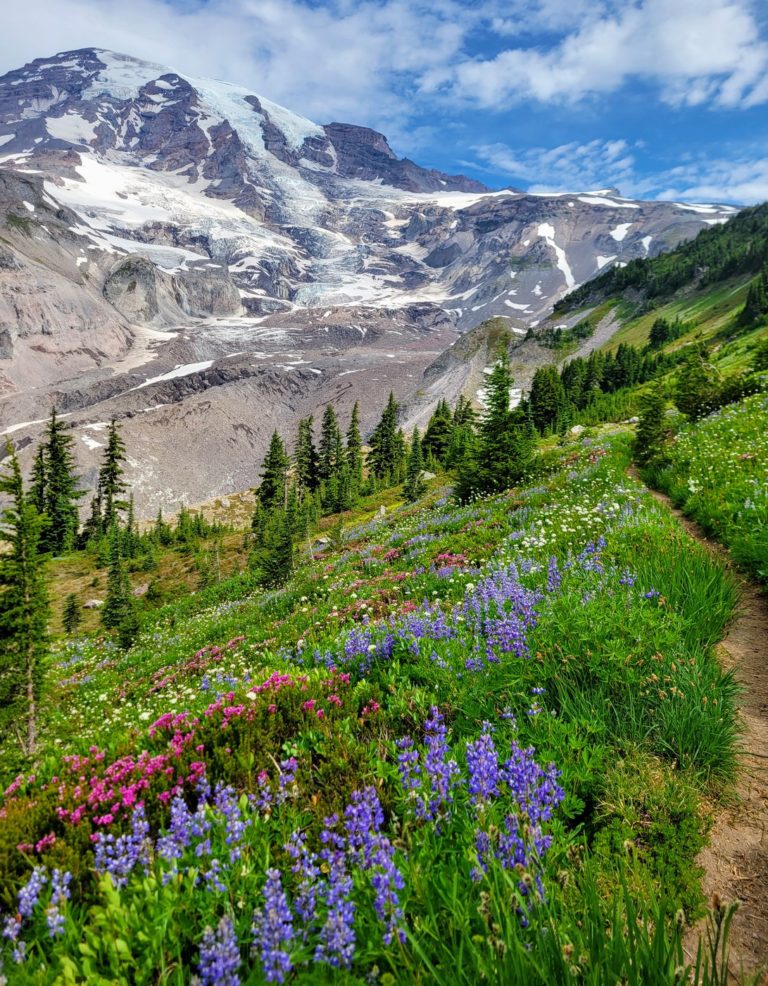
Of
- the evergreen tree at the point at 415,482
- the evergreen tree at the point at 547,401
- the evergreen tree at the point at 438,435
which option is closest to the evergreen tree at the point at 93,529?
the evergreen tree at the point at 415,482

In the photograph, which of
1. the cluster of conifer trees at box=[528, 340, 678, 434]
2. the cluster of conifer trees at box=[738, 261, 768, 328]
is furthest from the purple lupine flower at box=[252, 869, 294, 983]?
the cluster of conifer trees at box=[738, 261, 768, 328]

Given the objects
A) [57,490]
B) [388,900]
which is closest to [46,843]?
[388,900]

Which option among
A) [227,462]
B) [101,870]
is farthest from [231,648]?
[227,462]

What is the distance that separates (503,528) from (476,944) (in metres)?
9.33

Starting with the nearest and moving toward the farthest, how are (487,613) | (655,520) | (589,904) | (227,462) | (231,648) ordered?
(589,904) < (487,613) < (655,520) < (231,648) < (227,462)

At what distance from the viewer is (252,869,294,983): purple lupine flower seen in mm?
1756

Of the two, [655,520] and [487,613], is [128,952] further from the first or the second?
[655,520]

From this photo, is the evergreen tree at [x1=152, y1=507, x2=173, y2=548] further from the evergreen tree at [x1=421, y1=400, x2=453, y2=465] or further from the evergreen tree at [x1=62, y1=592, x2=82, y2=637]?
the evergreen tree at [x1=421, y1=400, x2=453, y2=465]

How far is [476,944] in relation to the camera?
79.3 inches

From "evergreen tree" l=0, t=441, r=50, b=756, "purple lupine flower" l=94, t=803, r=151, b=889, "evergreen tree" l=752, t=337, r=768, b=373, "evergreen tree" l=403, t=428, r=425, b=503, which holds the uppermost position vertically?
"evergreen tree" l=752, t=337, r=768, b=373

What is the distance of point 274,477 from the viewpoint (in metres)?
67.9

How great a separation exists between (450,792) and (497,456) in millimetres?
18295

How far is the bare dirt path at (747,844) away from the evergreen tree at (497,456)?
49.8 feet

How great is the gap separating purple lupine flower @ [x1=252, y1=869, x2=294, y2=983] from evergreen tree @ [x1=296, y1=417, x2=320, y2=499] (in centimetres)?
7467
